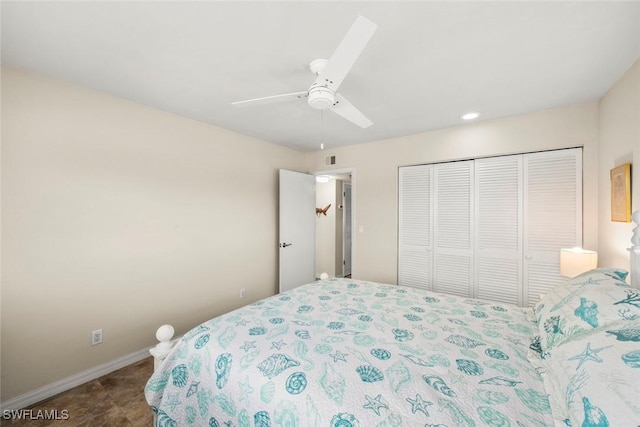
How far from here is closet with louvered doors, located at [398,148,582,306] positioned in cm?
264

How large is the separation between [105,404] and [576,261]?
12.4 feet

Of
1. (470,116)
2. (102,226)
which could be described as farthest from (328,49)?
(102,226)

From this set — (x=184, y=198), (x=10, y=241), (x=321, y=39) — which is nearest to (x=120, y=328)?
(x=10, y=241)

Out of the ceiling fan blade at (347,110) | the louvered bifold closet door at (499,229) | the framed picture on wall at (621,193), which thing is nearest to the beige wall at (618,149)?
the framed picture on wall at (621,193)

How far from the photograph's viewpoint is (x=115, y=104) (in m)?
2.34

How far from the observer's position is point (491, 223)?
2979mm

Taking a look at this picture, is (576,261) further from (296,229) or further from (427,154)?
(296,229)

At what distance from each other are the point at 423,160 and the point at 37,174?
145 inches

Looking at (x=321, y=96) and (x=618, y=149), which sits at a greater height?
(x=321, y=96)

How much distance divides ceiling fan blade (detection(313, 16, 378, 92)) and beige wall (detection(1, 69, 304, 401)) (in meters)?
1.95

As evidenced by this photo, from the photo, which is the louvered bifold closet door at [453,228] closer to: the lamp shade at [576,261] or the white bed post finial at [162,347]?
the lamp shade at [576,261]

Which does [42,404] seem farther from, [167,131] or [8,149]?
[167,131]

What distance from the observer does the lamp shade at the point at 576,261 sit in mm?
2168

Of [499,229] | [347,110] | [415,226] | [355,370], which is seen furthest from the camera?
[415,226]
